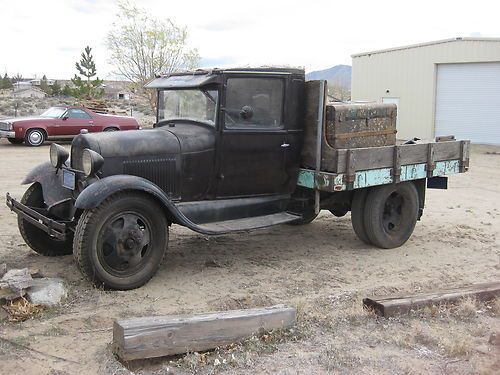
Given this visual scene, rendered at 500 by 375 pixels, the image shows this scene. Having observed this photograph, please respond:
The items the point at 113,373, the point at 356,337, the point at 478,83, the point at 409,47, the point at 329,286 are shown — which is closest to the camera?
the point at 113,373

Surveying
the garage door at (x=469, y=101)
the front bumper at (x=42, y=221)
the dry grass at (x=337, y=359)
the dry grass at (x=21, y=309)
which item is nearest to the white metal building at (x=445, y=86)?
the garage door at (x=469, y=101)

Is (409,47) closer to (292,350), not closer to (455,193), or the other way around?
(455,193)

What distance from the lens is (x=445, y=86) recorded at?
23031mm

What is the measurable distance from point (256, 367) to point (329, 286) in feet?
6.56

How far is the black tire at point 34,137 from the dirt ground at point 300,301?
942 centimetres

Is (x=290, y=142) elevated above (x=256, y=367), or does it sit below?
above

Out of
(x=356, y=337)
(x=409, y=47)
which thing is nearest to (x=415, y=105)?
(x=409, y=47)

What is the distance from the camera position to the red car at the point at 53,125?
17219 millimetres

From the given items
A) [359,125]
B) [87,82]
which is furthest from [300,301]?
[87,82]

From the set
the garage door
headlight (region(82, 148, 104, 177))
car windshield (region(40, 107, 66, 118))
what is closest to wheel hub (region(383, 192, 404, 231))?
headlight (region(82, 148, 104, 177))

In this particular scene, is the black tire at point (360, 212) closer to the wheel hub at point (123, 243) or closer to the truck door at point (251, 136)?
the truck door at point (251, 136)

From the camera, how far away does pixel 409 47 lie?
2392 centimetres

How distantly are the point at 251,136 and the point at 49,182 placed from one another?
2.09 meters

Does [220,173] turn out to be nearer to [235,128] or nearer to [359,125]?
[235,128]
